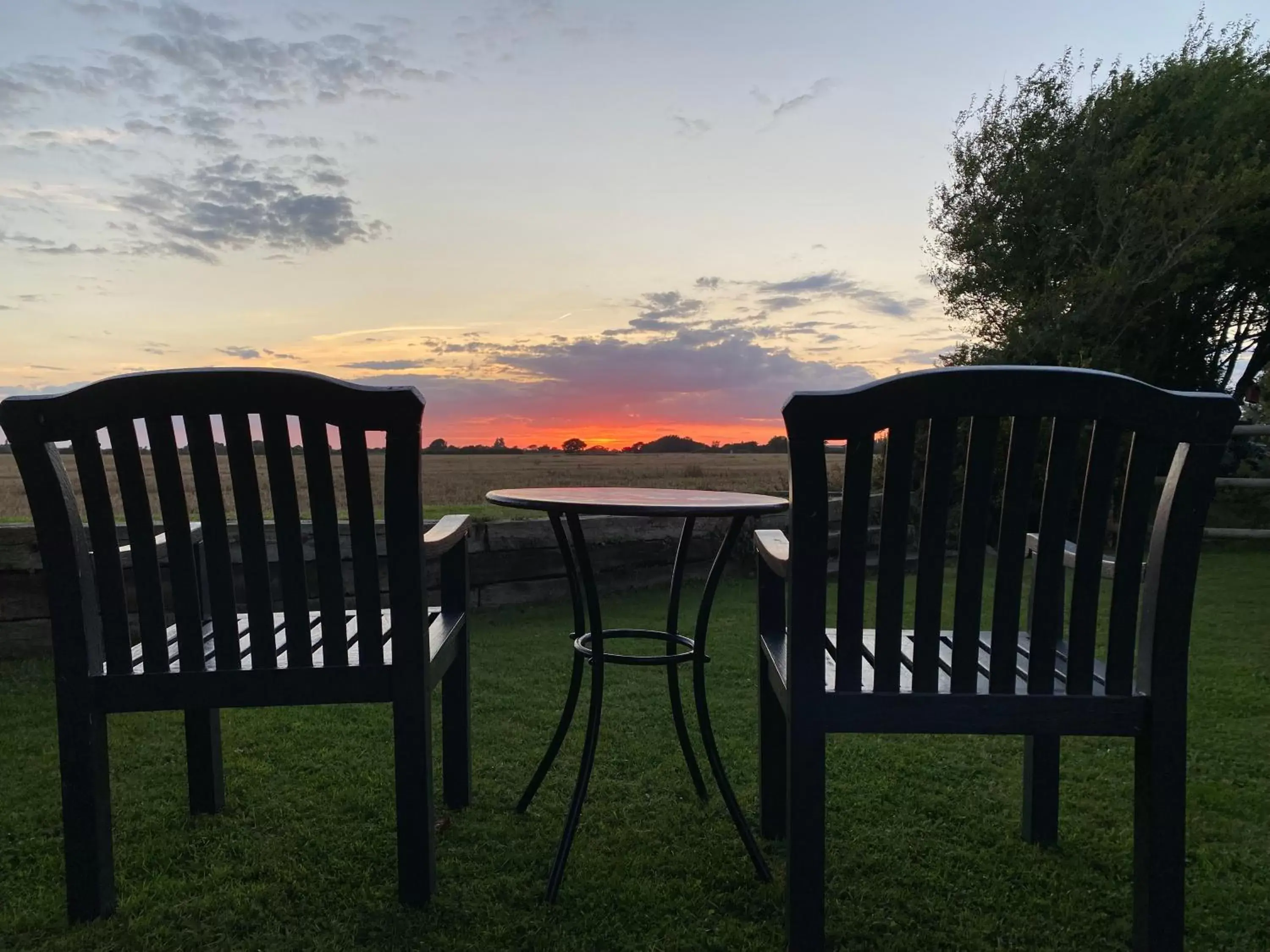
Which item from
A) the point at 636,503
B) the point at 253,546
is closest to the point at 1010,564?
the point at 636,503

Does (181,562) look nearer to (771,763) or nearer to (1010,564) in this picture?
(771,763)

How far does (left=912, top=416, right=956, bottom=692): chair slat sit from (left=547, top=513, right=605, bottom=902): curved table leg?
2.50 ft

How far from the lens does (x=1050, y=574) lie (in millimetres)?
1437

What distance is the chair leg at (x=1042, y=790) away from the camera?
1974 millimetres

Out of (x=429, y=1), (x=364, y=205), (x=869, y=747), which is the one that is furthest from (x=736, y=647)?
(x=429, y=1)

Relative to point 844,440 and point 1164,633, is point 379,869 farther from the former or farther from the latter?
point 1164,633

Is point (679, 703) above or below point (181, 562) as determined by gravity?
below

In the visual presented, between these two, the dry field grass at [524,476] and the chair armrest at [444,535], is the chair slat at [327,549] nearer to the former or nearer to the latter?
the dry field grass at [524,476]

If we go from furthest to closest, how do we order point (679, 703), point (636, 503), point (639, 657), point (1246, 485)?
point (1246, 485) → point (679, 703) → point (639, 657) → point (636, 503)

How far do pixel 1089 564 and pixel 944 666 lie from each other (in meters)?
0.34

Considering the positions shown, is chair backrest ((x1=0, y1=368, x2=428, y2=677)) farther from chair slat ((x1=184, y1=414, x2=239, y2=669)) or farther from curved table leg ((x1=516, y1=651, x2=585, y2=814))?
curved table leg ((x1=516, y1=651, x2=585, y2=814))

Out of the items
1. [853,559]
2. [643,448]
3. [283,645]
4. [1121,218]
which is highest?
[1121,218]

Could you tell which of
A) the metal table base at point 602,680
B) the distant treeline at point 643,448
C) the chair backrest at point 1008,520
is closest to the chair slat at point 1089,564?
the chair backrest at point 1008,520

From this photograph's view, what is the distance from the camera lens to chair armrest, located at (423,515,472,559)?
1791 mm
